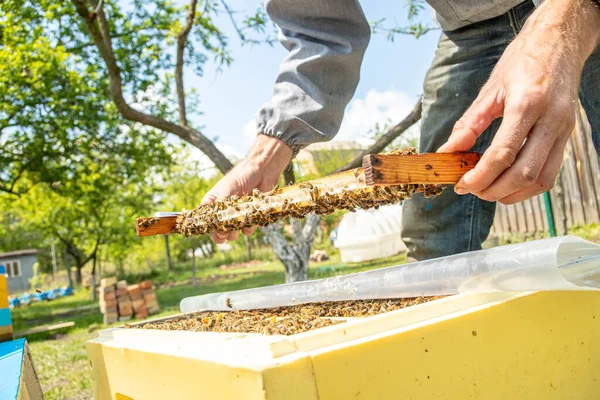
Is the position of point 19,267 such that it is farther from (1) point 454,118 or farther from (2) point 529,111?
(2) point 529,111

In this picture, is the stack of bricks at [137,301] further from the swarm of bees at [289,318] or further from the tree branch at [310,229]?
the swarm of bees at [289,318]

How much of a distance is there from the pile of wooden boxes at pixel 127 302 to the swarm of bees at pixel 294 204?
8364 mm

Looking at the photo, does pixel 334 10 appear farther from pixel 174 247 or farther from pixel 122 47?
pixel 174 247

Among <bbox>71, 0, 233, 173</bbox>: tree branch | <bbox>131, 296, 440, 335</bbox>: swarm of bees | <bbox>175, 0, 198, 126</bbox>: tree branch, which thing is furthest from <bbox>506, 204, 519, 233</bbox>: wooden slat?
<bbox>131, 296, 440, 335</bbox>: swarm of bees

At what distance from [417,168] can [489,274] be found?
297mm

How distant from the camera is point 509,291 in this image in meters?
1.08

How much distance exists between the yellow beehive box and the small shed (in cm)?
3340

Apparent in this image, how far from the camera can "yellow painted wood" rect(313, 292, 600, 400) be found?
2.84 feet

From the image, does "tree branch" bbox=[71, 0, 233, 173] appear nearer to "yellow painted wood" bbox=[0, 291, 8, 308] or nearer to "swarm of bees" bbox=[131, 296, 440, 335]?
"yellow painted wood" bbox=[0, 291, 8, 308]

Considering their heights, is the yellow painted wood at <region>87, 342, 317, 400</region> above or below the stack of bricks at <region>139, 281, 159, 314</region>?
above

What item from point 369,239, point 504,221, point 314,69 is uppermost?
point 314,69

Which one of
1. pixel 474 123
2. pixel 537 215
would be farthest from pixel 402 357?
pixel 537 215

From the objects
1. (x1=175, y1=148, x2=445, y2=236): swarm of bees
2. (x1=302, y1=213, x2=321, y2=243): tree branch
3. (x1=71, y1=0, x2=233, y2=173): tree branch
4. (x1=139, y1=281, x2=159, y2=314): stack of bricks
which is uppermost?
(x1=71, y1=0, x2=233, y2=173): tree branch

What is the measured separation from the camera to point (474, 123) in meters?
1.15
